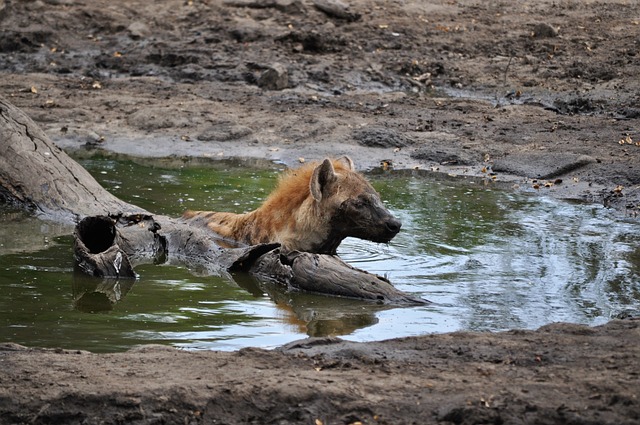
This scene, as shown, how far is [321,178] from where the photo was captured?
24.5ft

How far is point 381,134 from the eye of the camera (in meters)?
12.2

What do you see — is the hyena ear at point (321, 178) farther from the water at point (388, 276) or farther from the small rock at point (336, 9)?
the small rock at point (336, 9)

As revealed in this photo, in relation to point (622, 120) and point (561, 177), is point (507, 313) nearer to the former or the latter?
point (561, 177)

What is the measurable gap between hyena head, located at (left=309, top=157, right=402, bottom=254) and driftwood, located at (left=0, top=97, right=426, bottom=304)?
14.0 inches

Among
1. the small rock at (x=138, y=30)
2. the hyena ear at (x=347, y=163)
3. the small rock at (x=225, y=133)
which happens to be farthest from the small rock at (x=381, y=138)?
the small rock at (x=138, y=30)

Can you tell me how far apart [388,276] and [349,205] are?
0.62 m

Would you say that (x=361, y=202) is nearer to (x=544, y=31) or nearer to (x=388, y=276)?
(x=388, y=276)

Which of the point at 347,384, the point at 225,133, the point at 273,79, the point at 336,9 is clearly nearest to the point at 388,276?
the point at 347,384

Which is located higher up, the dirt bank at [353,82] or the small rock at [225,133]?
the dirt bank at [353,82]

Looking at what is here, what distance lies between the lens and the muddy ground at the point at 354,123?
172 inches

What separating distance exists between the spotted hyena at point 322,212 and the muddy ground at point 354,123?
2.24 meters

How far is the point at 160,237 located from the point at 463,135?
489cm

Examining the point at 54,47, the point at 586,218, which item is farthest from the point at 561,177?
the point at 54,47

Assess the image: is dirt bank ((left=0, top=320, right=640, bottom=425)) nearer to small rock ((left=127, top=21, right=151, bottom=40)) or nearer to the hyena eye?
the hyena eye
